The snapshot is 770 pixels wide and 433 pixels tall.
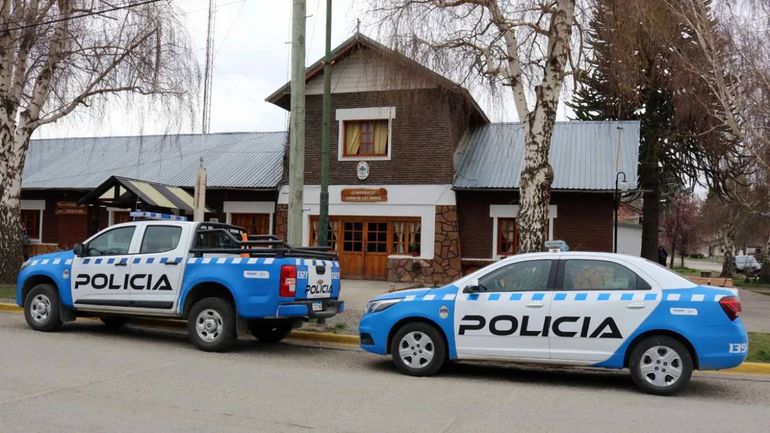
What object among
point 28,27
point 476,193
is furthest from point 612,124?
point 28,27

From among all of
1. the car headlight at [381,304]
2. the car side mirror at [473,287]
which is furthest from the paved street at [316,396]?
the car side mirror at [473,287]

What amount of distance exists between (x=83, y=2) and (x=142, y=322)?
26.3ft

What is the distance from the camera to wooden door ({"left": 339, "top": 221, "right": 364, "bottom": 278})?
20.4 m

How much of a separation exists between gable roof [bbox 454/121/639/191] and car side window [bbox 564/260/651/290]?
1049 centimetres

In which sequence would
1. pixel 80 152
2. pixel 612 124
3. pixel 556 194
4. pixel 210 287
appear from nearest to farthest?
pixel 210 287 → pixel 556 194 → pixel 612 124 → pixel 80 152

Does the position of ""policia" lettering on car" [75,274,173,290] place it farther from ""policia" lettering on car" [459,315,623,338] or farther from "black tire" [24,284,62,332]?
""policia" lettering on car" [459,315,623,338]

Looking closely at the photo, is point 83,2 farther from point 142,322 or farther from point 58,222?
point 58,222

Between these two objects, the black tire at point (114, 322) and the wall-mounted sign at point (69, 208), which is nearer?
the black tire at point (114, 322)

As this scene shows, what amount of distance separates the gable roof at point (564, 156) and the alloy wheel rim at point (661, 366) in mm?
11148

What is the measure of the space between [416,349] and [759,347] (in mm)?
5453

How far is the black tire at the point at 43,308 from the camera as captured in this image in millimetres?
10359

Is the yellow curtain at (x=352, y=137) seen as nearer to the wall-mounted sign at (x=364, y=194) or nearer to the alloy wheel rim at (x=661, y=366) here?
the wall-mounted sign at (x=364, y=194)

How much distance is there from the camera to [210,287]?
30.8ft

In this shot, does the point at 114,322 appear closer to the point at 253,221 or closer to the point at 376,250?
the point at 376,250
